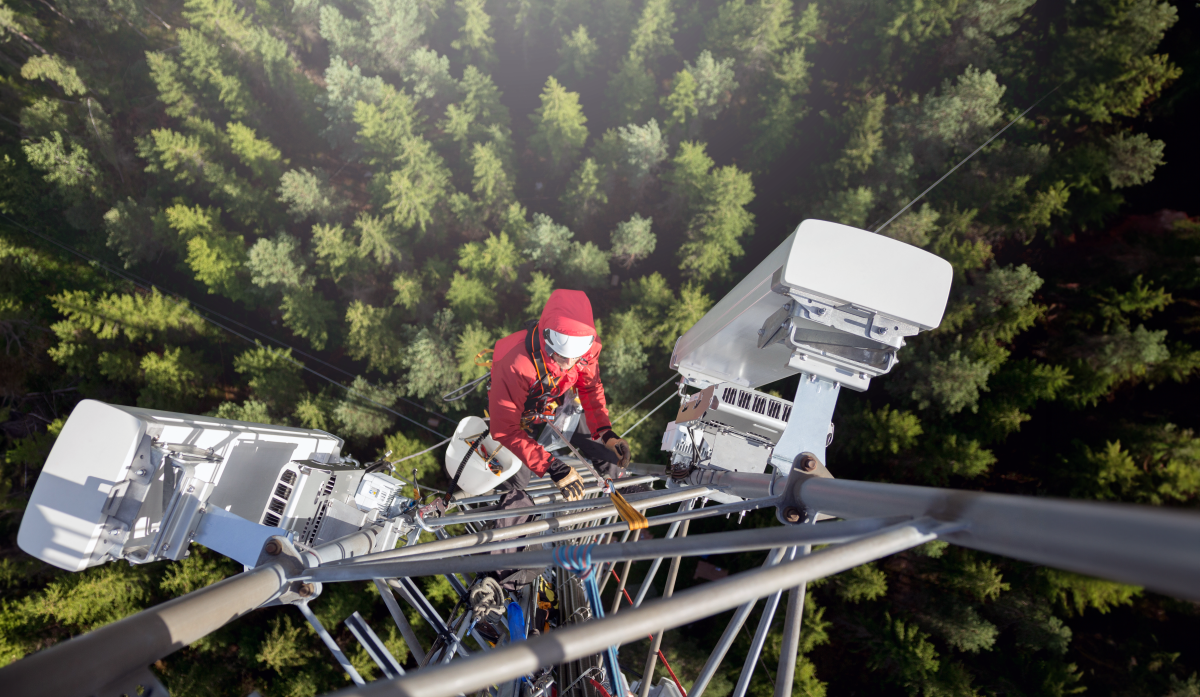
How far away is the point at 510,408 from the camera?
13.6 feet

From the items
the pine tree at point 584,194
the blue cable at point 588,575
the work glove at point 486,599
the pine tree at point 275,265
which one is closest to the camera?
the blue cable at point 588,575

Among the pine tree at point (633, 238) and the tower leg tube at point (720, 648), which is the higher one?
the pine tree at point (633, 238)

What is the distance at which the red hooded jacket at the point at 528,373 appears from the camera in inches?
152

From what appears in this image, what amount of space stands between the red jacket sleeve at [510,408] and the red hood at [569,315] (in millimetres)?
481

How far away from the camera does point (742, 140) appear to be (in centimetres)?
1592

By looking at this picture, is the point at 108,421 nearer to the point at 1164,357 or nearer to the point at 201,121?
the point at 1164,357

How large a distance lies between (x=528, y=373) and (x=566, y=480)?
0.96 m

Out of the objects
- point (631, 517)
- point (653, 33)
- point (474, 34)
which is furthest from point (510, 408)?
point (474, 34)

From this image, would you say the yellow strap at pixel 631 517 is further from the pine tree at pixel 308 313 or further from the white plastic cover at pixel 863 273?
the pine tree at pixel 308 313

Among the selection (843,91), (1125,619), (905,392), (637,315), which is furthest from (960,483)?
(843,91)

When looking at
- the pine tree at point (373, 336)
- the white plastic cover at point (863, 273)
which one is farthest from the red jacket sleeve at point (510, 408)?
the pine tree at point (373, 336)

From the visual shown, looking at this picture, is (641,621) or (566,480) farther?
(566,480)

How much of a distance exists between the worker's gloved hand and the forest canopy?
6.12m

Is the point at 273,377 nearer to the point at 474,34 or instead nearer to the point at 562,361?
the point at 562,361
